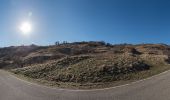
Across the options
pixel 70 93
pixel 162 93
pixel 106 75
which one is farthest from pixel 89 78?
pixel 162 93

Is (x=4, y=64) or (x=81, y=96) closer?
(x=81, y=96)

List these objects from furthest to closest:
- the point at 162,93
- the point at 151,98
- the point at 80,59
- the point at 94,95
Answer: the point at 80,59
the point at 94,95
the point at 162,93
the point at 151,98

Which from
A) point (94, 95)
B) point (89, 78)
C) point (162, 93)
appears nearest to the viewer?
point (162, 93)

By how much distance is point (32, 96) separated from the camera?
16797mm

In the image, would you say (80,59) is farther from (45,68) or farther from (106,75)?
(106,75)

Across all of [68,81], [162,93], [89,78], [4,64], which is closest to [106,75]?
[89,78]

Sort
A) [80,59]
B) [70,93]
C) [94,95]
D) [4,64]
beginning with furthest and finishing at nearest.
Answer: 1. [4,64]
2. [80,59]
3. [70,93]
4. [94,95]

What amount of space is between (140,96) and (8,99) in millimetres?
9105

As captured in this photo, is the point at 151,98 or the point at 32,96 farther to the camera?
the point at 32,96

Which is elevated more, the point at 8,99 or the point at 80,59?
the point at 80,59

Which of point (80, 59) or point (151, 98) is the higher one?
point (80, 59)

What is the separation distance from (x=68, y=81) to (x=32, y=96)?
28.8ft

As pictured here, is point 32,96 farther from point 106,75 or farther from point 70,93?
point 106,75

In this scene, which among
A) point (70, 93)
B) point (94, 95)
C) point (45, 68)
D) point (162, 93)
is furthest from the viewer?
point (45, 68)
